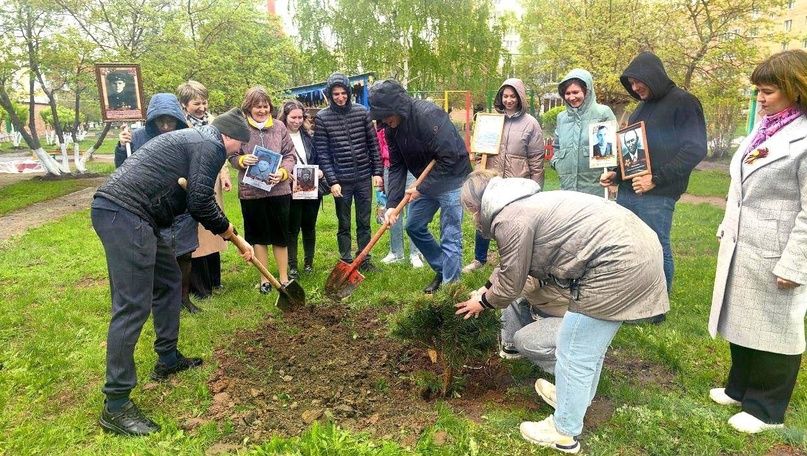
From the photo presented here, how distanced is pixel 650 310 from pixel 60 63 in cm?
1681

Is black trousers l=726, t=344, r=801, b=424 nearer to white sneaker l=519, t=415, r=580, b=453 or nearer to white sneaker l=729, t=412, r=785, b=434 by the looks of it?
white sneaker l=729, t=412, r=785, b=434

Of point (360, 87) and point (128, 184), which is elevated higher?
point (360, 87)

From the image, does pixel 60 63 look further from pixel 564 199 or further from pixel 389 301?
pixel 564 199

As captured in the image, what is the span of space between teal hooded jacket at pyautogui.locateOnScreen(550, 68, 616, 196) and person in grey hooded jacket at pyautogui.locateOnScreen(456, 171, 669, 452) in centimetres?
223

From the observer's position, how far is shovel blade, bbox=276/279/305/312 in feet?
14.9

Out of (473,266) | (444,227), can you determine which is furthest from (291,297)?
(473,266)

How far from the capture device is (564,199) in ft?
8.35

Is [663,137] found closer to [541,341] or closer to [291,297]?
[541,341]

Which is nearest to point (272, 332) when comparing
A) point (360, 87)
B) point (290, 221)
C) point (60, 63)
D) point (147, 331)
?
point (147, 331)

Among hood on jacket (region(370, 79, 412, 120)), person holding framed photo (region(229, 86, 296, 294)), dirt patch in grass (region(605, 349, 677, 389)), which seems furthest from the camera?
person holding framed photo (region(229, 86, 296, 294))

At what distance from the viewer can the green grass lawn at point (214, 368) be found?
110 inches

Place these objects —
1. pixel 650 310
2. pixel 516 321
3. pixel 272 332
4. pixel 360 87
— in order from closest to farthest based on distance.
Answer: pixel 650 310, pixel 516 321, pixel 272 332, pixel 360 87

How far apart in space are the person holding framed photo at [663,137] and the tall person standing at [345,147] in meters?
2.61

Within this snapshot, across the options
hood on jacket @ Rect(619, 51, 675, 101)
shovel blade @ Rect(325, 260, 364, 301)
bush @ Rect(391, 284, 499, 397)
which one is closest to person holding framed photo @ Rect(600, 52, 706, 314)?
hood on jacket @ Rect(619, 51, 675, 101)
